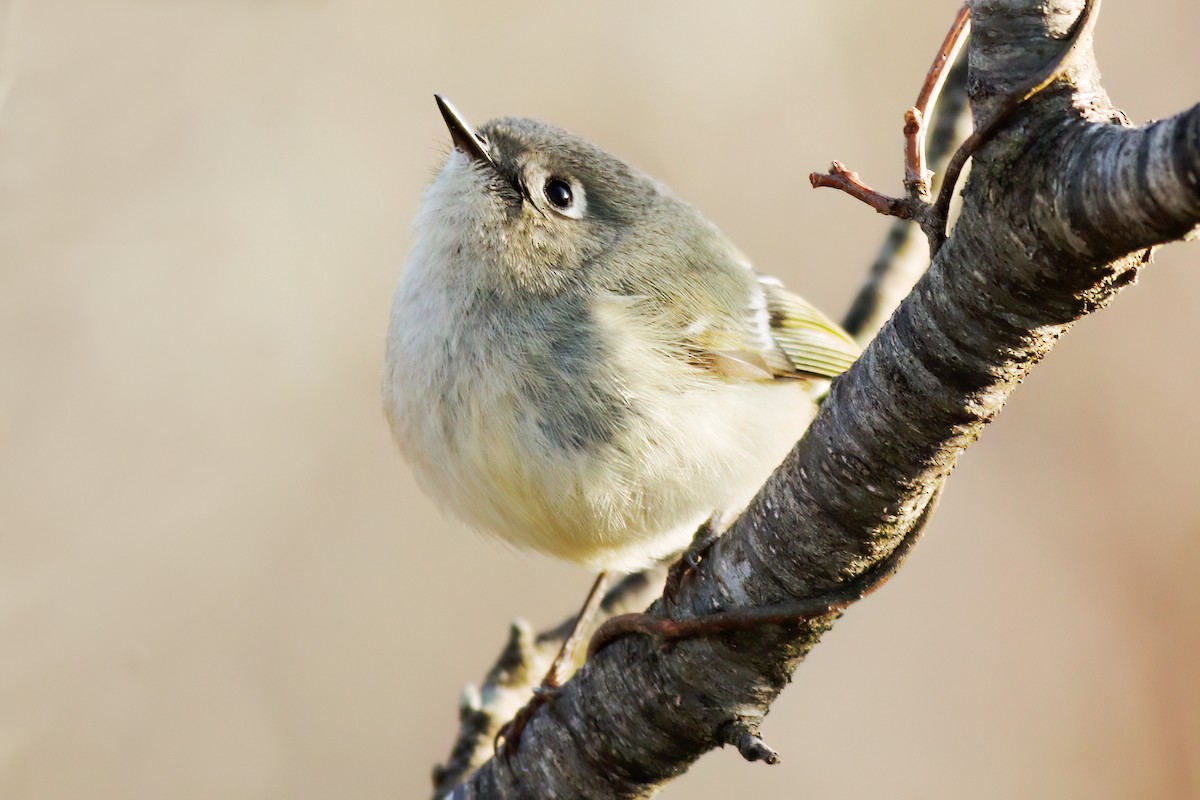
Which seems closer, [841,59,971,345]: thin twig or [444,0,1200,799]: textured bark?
[444,0,1200,799]: textured bark

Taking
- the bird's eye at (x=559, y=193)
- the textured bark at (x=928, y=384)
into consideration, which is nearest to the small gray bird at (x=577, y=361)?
the bird's eye at (x=559, y=193)

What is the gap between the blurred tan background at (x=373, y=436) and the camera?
2941 mm

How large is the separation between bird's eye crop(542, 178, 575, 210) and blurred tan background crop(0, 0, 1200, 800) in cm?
136

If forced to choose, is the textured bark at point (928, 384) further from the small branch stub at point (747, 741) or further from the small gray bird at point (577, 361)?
the small gray bird at point (577, 361)

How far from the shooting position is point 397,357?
2.08m

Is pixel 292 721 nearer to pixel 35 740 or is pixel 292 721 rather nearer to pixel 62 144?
pixel 35 740

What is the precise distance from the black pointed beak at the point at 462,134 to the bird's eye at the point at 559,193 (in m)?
0.12

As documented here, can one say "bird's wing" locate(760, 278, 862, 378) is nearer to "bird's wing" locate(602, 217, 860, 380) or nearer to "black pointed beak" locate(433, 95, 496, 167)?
"bird's wing" locate(602, 217, 860, 380)

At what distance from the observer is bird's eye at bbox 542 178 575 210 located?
2.17m

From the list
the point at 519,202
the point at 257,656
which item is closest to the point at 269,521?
the point at 257,656

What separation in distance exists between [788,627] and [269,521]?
7.23 feet

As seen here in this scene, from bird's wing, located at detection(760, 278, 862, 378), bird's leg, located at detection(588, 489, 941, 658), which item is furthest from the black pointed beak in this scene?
bird's leg, located at detection(588, 489, 941, 658)

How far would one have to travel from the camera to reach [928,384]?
1085mm

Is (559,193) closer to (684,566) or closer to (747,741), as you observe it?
(684,566)
